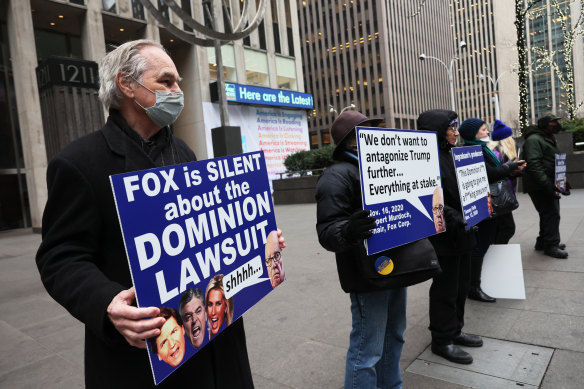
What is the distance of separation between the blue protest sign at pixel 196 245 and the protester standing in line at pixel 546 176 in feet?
17.7

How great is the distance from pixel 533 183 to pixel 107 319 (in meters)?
6.30

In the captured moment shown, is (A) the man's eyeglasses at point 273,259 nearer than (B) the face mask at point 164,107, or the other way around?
(B) the face mask at point 164,107

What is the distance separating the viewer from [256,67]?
24672 millimetres

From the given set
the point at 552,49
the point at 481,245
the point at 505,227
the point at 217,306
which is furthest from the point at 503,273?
the point at 552,49

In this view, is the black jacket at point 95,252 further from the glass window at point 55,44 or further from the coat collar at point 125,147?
the glass window at point 55,44

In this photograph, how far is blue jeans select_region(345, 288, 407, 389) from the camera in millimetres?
2309

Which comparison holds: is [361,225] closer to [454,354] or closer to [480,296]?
[454,354]

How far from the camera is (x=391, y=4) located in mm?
79938

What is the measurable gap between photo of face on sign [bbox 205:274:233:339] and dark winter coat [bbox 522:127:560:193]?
5714 mm

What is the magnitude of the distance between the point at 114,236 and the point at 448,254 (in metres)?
2.56

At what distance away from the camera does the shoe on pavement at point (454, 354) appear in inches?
122

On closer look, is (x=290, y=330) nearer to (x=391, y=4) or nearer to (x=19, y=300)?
(x=19, y=300)

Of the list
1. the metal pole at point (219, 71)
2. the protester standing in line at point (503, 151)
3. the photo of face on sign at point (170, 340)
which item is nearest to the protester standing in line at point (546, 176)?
the protester standing in line at point (503, 151)

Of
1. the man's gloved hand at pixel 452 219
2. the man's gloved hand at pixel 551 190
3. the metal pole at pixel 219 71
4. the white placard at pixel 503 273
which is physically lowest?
the white placard at pixel 503 273
